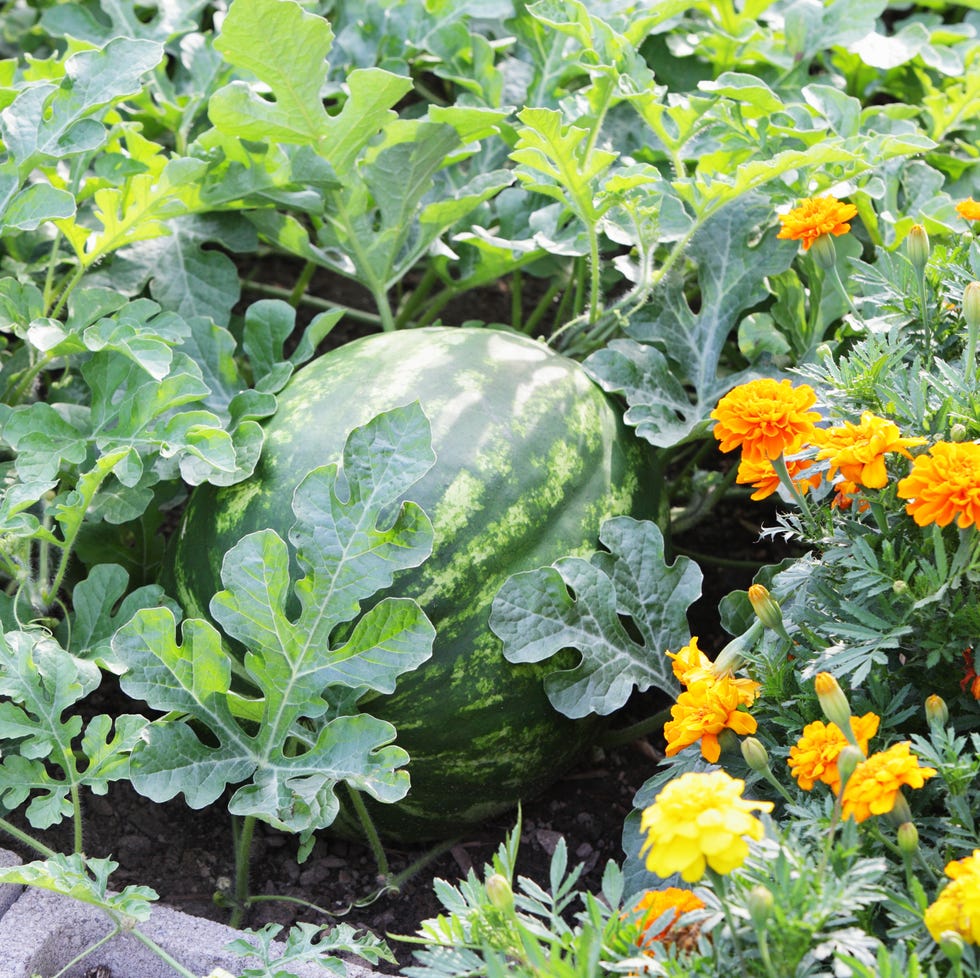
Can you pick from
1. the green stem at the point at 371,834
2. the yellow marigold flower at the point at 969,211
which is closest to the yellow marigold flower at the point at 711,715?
the green stem at the point at 371,834

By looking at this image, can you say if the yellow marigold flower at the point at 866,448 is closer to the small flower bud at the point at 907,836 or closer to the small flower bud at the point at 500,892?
the small flower bud at the point at 907,836

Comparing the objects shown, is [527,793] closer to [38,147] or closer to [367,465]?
[367,465]

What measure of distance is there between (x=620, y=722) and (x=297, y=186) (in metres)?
1.19

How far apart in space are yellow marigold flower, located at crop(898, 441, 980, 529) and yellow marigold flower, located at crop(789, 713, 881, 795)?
0.25 m

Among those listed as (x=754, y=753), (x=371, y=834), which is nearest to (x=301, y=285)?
(x=371, y=834)

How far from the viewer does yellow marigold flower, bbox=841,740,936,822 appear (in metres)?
1.30

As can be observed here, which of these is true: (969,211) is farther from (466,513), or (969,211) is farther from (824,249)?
(466,513)

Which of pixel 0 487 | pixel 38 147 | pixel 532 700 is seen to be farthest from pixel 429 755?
pixel 38 147

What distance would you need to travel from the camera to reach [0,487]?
208 centimetres

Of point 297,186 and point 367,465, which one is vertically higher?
point 297,186

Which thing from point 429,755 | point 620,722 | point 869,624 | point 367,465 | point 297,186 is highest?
point 297,186

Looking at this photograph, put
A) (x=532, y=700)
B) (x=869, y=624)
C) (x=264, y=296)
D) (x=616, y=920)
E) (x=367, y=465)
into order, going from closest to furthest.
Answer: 1. (x=616, y=920)
2. (x=869, y=624)
3. (x=367, y=465)
4. (x=532, y=700)
5. (x=264, y=296)

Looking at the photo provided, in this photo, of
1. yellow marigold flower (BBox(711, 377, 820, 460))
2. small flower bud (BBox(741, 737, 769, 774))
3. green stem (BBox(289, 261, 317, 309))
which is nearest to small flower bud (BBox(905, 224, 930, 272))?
yellow marigold flower (BBox(711, 377, 820, 460))

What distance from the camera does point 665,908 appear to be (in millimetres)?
1379
